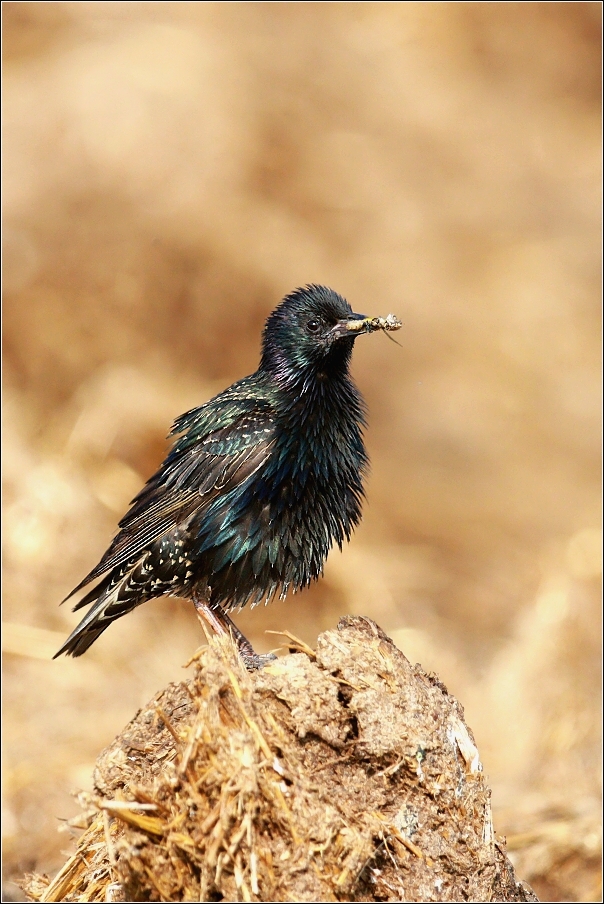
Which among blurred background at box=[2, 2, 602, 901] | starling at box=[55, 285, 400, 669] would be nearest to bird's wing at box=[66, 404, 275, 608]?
starling at box=[55, 285, 400, 669]

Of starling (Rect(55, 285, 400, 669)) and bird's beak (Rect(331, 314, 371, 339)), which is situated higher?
bird's beak (Rect(331, 314, 371, 339))

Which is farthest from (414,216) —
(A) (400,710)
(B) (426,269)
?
(A) (400,710)

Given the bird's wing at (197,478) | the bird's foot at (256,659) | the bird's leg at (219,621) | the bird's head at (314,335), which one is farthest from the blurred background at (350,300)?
the bird's head at (314,335)

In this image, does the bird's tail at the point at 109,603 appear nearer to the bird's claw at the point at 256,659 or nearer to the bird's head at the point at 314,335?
the bird's claw at the point at 256,659

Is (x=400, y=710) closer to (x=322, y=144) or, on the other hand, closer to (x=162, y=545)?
(x=162, y=545)

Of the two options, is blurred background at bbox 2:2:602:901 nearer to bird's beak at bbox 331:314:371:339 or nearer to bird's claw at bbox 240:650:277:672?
bird's claw at bbox 240:650:277:672

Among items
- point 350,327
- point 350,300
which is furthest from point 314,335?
point 350,300

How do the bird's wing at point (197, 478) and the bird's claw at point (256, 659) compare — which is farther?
the bird's wing at point (197, 478)
